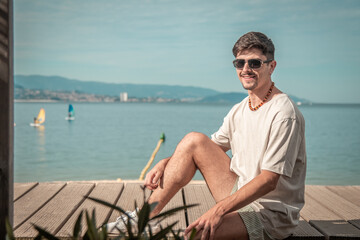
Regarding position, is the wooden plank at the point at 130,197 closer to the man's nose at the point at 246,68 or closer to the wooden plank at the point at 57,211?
the wooden plank at the point at 57,211

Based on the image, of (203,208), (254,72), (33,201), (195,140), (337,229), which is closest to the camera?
(254,72)

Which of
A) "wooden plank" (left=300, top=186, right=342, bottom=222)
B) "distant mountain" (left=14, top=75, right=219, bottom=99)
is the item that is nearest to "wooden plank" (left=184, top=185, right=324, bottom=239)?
"wooden plank" (left=300, top=186, right=342, bottom=222)

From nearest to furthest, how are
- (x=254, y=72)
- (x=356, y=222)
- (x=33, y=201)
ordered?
1. (x=254, y=72)
2. (x=356, y=222)
3. (x=33, y=201)

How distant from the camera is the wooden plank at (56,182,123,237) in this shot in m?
2.29

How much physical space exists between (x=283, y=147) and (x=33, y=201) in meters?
1.77

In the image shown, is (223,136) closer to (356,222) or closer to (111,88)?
(356,222)

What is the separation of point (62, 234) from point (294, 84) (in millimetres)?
67266

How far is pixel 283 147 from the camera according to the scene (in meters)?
1.78

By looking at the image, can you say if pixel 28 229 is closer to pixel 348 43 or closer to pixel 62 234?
pixel 62 234

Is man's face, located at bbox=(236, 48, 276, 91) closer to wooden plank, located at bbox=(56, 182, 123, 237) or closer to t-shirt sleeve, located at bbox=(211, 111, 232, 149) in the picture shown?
t-shirt sleeve, located at bbox=(211, 111, 232, 149)

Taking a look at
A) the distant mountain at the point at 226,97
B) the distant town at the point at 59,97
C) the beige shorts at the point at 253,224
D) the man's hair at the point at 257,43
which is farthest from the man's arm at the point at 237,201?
the distant mountain at the point at 226,97

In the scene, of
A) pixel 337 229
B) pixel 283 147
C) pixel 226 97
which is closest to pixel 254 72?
pixel 283 147

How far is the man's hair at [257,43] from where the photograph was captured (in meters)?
1.94

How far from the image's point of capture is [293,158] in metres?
1.80
